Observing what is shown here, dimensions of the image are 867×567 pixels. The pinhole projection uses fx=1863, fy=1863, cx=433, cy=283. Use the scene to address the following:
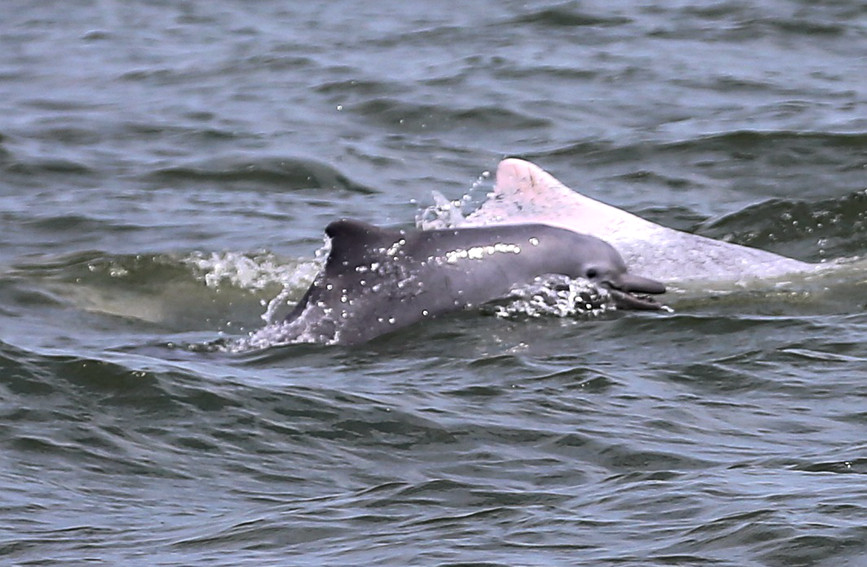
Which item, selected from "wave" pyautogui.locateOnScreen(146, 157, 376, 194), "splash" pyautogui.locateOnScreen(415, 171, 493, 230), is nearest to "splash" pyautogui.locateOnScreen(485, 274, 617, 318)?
"splash" pyautogui.locateOnScreen(415, 171, 493, 230)

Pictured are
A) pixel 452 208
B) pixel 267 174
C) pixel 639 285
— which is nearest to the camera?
pixel 639 285

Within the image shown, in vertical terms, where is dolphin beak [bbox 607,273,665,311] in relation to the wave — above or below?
above

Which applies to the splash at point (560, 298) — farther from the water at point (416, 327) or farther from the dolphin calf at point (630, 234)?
the dolphin calf at point (630, 234)

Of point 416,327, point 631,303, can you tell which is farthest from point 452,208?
point 416,327

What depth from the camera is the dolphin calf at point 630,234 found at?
10672mm

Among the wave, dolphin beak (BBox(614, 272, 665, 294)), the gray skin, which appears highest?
the gray skin

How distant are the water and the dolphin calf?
0.52 meters

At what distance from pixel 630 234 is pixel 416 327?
2.03 m

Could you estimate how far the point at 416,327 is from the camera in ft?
31.0

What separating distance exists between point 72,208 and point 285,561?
7544mm

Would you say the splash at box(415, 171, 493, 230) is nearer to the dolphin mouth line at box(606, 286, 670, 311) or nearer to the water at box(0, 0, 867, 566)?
the water at box(0, 0, 867, 566)

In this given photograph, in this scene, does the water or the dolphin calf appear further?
the dolphin calf

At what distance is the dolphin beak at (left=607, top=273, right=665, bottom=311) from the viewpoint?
9797 millimetres

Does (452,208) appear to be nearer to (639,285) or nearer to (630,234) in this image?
(630,234)
